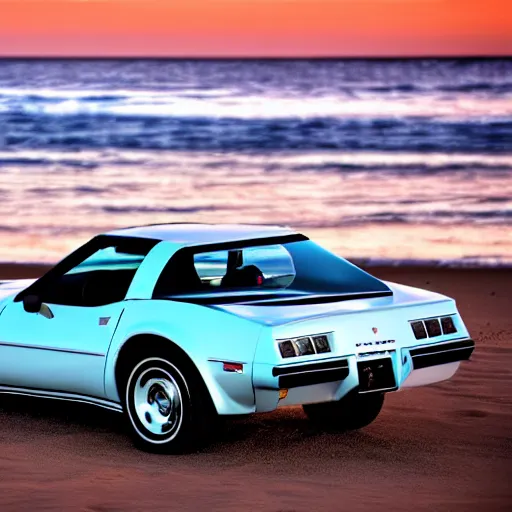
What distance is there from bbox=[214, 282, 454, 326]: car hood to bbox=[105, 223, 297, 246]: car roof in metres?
0.69

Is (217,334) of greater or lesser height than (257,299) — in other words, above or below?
below

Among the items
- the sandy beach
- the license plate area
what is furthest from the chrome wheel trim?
the license plate area

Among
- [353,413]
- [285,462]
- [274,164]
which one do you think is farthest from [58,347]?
[274,164]

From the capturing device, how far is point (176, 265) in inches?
318

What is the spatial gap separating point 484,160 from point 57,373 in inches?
869

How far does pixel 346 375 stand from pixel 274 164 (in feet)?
71.8

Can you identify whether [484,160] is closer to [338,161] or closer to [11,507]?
[338,161]

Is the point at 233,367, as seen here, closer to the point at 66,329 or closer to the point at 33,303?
the point at 66,329

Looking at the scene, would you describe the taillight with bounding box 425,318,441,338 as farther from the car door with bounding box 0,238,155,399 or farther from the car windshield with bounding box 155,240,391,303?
the car door with bounding box 0,238,155,399

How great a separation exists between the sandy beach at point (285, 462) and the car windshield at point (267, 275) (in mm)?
877

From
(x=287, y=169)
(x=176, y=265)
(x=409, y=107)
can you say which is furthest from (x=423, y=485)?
(x=409, y=107)

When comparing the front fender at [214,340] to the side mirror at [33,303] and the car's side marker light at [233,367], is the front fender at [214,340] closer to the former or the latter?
the car's side marker light at [233,367]

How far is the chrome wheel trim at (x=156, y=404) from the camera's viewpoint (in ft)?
25.5

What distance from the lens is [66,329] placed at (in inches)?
329
